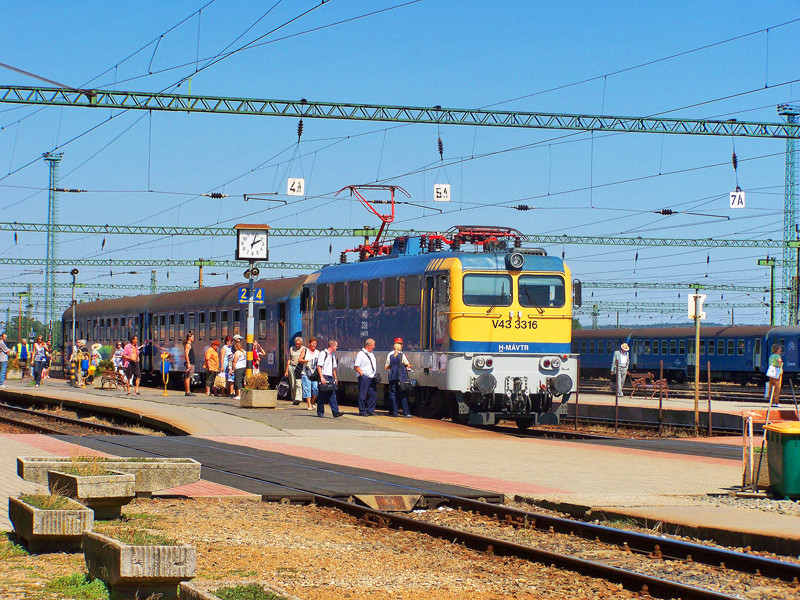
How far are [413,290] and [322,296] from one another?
597 centimetres

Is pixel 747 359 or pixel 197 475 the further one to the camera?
pixel 747 359

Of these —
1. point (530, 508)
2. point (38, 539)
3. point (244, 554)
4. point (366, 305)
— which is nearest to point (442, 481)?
point (530, 508)

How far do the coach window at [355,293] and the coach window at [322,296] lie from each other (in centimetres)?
166

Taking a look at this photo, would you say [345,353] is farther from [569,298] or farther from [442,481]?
[442,481]

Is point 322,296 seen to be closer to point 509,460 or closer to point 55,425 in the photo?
point 55,425

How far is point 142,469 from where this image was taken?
445 inches

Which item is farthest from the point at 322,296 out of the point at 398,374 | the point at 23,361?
the point at 23,361

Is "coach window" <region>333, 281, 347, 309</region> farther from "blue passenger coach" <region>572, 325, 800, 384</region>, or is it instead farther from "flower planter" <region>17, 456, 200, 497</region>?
"blue passenger coach" <region>572, 325, 800, 384</region>

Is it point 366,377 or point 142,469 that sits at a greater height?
point 366,377

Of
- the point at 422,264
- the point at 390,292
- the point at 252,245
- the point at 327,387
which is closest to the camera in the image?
the point at 327,387

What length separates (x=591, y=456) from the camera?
17516mm

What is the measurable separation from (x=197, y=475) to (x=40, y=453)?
516 centimetres

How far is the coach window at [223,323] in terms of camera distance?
38.9 meters

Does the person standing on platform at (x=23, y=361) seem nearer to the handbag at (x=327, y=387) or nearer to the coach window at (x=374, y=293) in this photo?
the coach window at (x=374, y=293)
